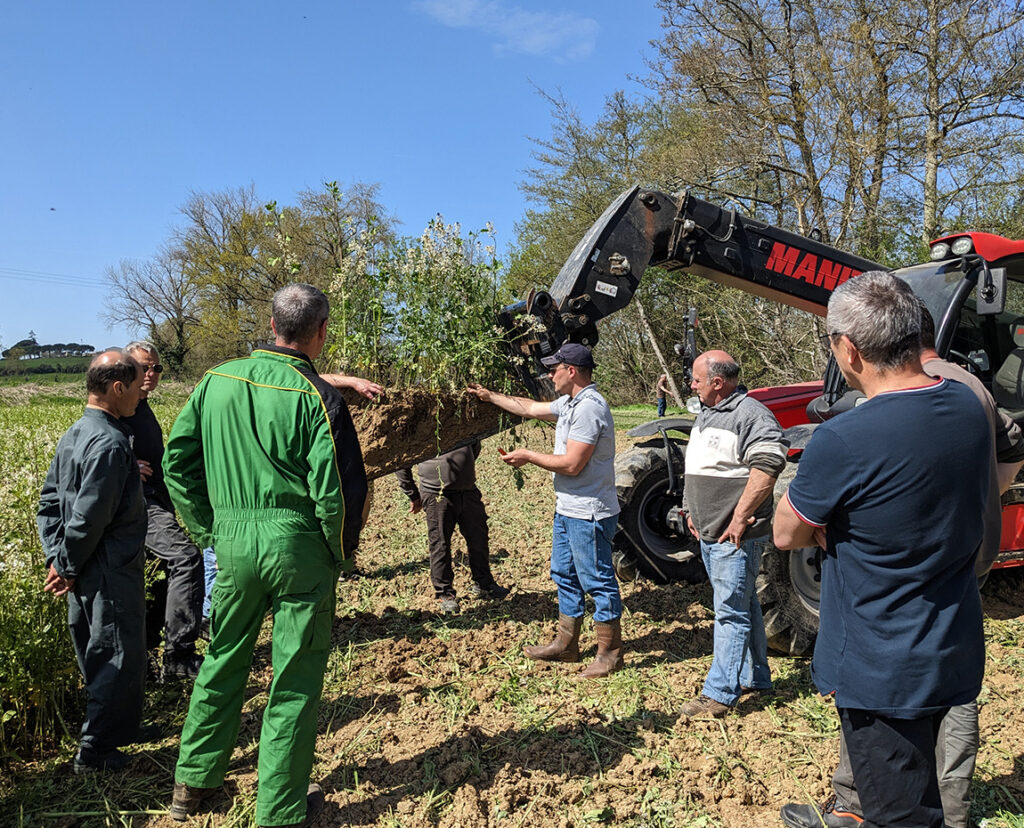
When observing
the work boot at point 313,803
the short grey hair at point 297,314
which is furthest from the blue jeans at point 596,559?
the short grey hair at point 297,314

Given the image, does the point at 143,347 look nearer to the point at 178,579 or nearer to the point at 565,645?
the point at 178,579

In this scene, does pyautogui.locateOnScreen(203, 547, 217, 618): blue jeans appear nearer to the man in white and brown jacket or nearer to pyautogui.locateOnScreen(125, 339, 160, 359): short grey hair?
pyautogui.locateOnScreen(125, 339, 160, 359): short grey hair

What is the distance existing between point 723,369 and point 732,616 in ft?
4.38

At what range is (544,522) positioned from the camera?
8.55m

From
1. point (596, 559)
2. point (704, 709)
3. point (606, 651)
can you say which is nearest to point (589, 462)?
point (596, 559)

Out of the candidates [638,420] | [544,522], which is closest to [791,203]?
[638,420]

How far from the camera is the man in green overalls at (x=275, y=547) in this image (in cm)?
294

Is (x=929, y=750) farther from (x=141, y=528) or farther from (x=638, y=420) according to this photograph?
(x=638, y=420)

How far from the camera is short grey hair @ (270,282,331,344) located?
10.4ft

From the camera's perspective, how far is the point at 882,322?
84.1 inches

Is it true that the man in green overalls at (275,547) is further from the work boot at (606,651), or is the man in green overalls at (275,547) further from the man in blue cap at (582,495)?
the work boot at (606,651)

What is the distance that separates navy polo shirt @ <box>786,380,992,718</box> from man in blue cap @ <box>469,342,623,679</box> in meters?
2.23

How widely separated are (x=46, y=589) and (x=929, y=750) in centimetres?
380

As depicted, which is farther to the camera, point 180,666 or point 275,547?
point 180,666
